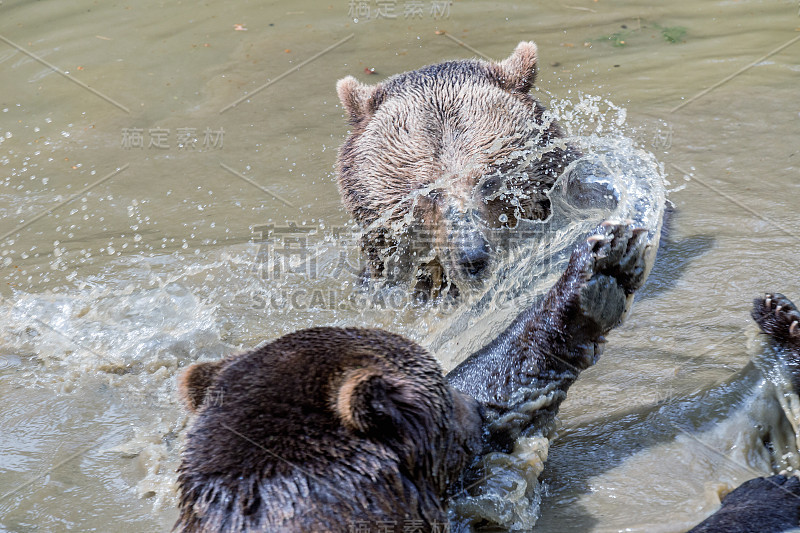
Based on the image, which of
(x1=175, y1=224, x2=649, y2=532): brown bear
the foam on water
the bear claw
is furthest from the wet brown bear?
(x1=175, y1=224, x2=649, y2=532): brown bear

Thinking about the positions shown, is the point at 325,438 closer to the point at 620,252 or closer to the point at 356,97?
the point at 620,252

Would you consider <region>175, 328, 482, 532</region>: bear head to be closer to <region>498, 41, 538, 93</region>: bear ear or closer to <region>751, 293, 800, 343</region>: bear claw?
<region>751, 293, 800, 343</region>: bear claw

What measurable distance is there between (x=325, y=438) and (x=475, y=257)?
2.18m

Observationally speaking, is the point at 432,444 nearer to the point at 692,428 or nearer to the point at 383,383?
the point at 383,383

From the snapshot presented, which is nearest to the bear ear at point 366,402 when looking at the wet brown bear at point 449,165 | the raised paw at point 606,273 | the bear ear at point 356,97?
the raised paw at point 606,273

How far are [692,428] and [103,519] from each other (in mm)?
2844

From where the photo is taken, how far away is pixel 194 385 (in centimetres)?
332

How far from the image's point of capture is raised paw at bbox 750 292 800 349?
4.14 metres

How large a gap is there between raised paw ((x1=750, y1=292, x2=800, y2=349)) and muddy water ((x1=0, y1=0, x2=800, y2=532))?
0.13 m

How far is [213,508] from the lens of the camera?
9.32 feet

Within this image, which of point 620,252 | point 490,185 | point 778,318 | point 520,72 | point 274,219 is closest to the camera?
point 620,252

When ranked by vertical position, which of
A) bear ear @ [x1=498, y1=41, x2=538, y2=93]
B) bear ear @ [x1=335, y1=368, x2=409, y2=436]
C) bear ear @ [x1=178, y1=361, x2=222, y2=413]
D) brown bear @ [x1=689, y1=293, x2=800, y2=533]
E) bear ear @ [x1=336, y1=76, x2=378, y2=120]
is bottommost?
brown bear @ [x1=689, y1=293, x2=800, y2=533]

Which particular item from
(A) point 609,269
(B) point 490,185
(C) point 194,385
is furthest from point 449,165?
(C) point 194,385

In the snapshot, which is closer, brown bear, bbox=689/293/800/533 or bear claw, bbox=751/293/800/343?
brown bear, bbox=689/293/800/533
